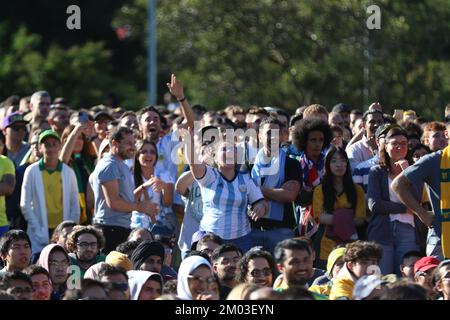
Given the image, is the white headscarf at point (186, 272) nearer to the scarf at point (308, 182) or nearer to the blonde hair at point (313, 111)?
the scarf at point (308, 182)

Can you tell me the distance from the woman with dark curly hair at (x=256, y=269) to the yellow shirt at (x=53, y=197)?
3.30m

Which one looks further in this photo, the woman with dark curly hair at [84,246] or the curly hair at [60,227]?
the curly hair at [60,227]

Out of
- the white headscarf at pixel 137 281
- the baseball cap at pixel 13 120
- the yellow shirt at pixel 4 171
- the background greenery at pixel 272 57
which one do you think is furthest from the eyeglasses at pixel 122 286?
the background greenery at pixel 272 57

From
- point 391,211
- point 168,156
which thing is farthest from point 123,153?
point 391,211

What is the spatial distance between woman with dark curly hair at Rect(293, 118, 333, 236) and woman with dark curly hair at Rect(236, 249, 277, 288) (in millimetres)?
1978

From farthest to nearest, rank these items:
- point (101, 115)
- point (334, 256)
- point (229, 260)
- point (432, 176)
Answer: point (101, 115)
point (334, 256)
point (432, 176)
point (229, 260)

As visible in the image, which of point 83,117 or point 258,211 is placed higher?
point 83,117

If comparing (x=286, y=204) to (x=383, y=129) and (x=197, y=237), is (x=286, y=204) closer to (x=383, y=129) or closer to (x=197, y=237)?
(x=197, y=237)

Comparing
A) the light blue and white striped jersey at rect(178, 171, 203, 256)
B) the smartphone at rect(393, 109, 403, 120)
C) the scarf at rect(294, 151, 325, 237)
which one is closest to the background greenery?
the smartphone at rect(393, 109, 403, 120)

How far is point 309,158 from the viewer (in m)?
12.7

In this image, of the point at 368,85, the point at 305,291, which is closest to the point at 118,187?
the point at 305,291

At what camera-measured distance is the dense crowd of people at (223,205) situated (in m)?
10.3

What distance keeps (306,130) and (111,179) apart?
5.84 ft
